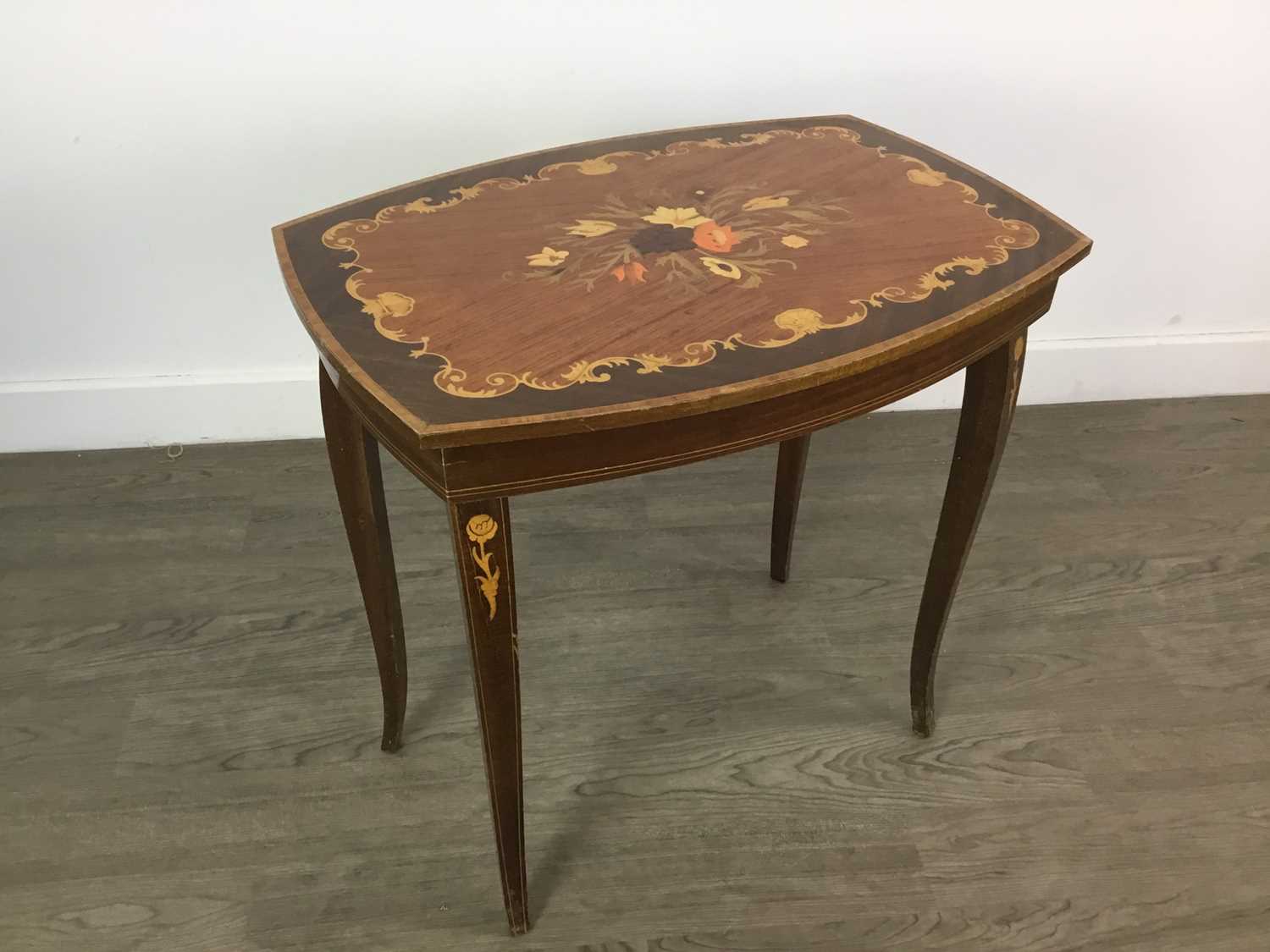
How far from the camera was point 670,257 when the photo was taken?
1074mm

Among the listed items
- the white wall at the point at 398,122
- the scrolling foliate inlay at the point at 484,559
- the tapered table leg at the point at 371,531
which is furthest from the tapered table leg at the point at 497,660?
the white wall at the point at 398,122

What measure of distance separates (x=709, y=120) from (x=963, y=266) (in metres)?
0.88

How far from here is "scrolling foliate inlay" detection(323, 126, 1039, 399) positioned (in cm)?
92

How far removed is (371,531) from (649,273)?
47 centimetres

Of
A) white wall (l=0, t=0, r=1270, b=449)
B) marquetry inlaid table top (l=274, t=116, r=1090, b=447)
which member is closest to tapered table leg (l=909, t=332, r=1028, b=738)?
marquetry inlaid table top (l=274, t=116, r=1090, b=447)

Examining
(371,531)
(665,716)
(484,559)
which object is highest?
(484,559)

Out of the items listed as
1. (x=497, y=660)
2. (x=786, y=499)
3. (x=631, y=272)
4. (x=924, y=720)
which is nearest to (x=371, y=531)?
(x=497, y=660)

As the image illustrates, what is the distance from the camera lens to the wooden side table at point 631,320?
0.87 m

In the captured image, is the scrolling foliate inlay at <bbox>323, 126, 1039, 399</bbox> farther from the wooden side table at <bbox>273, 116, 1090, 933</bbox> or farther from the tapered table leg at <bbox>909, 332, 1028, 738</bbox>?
the tapered table leg at <bbox>909, 332, 1028, 738</bbox>

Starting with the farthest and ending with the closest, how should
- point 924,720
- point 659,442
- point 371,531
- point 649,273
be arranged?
1. point 924,720
2. point 371,531
3. point 649,273
4. point 659,442

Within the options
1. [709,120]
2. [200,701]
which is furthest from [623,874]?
[709,120]

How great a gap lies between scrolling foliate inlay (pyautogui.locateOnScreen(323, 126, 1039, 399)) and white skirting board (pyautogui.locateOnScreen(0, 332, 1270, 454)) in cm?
96

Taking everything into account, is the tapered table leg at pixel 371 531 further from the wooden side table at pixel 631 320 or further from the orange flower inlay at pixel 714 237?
the orange flower inlay at pixel 714 237

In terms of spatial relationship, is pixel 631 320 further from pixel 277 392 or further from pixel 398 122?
pixel 277 392
